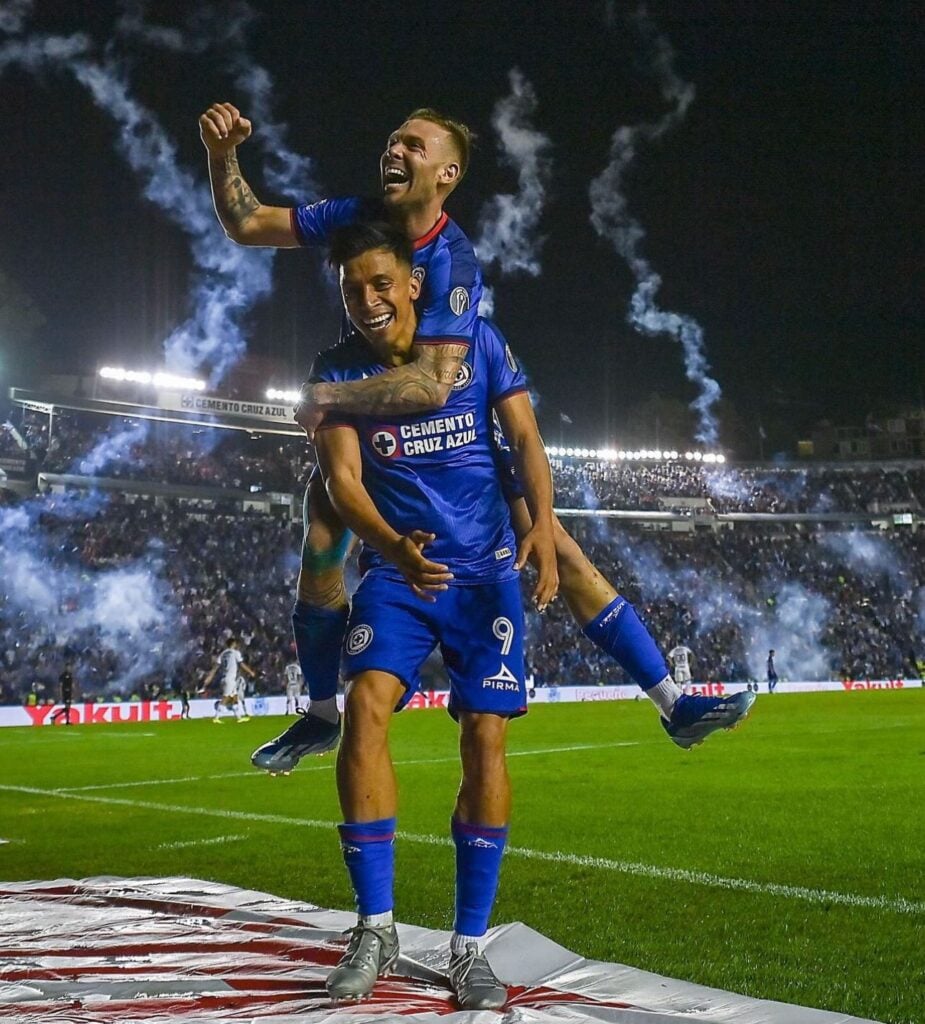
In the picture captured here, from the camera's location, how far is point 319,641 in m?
4.43

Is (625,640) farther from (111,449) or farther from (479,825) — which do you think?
(111,449)

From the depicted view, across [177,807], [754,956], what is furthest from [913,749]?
[754,956]

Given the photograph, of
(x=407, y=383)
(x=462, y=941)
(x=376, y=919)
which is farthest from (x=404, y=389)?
(x=462, y=941)

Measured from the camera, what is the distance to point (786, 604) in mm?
47844

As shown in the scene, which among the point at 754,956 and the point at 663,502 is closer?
the point at 754,956

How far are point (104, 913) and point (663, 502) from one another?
50.6m

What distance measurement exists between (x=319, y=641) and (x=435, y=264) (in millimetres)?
1668

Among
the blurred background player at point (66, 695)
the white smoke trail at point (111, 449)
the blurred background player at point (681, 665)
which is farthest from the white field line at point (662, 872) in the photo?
the white smoke trail at point (111, 449)

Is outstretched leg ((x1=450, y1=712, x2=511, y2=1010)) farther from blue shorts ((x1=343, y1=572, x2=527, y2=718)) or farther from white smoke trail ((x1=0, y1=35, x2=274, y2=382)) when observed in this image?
white smoke trail ((x1=0, y1=35, x2=274, y2=382))

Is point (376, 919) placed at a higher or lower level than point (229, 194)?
lower

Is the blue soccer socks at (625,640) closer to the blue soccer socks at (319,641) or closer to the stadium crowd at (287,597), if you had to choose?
the blue soccer socks at (319,641)

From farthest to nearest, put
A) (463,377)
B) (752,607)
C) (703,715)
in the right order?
(752,607), (703,715), (463,377)

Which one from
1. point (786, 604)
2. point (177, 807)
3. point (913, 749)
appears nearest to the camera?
point (177, 807)

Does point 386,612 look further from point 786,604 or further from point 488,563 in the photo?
point 786,604
